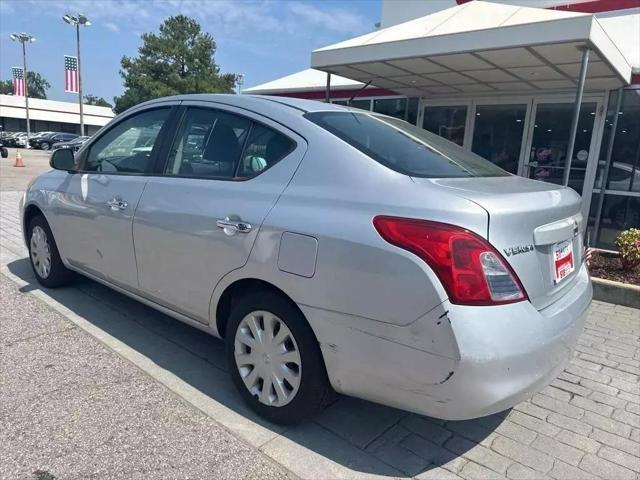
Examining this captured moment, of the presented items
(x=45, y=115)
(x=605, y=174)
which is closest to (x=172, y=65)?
(x=45, y=115)

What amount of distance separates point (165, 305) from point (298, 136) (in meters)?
1.47

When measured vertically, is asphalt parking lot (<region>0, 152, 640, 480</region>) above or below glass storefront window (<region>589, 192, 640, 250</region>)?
below

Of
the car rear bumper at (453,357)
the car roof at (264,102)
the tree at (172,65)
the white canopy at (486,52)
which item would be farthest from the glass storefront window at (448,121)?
the tree at (172,65)

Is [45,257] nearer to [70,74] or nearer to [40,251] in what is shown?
[40,251]

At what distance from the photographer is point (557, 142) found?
8992 mm

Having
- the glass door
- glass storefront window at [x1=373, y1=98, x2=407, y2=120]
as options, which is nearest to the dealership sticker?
the glass door

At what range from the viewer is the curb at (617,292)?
514 cm

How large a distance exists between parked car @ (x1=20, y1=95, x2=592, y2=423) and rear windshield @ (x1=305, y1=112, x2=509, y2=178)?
0.02 metres

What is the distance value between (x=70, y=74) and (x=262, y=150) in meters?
37.1

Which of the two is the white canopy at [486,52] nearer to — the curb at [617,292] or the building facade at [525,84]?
the building facade at [525,84]

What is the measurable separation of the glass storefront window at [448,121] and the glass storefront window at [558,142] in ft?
5.09

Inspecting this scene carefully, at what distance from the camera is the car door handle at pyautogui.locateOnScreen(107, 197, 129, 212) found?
3.28 meters

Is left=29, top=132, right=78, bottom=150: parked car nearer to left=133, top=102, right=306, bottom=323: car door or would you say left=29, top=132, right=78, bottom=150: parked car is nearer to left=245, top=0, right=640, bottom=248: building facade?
left=245, top=0, right=640, bottom=248: building facade

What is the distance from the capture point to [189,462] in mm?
2238
